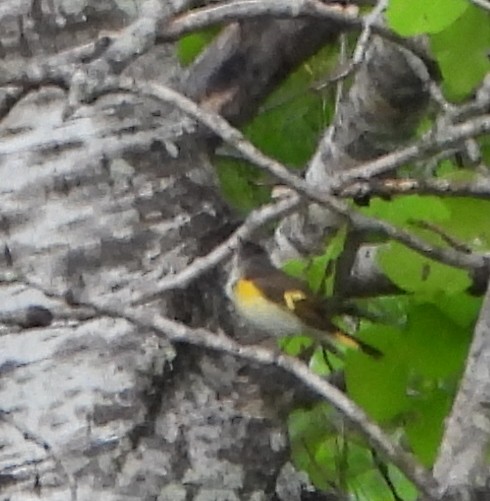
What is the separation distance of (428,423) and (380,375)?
0.21ft

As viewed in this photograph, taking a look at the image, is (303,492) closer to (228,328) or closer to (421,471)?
(228,328)

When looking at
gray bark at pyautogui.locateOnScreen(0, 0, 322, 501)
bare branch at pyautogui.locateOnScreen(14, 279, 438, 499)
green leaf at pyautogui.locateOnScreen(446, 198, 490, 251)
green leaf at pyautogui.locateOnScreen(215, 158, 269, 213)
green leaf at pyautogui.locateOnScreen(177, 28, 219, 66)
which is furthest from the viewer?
green leaf at pyautogui.locateOnScreen(215, 158, 269, 213)

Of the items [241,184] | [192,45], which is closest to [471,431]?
[192,45]

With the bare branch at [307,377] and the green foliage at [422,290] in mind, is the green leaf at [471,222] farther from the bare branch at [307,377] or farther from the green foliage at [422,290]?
the bare branch at [307,377]

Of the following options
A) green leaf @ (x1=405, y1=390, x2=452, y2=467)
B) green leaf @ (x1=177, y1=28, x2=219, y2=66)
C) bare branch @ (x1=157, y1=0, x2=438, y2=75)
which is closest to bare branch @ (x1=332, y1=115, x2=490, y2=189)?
bare branch @ (x1=157, y1=0, x2=438, y2=75)

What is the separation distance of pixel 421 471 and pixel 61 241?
0.36 meters

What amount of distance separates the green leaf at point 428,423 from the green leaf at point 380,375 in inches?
1.1

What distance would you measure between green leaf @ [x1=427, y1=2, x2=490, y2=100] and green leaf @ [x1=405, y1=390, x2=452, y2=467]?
233mm

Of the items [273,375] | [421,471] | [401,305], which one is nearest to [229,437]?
[273,375]

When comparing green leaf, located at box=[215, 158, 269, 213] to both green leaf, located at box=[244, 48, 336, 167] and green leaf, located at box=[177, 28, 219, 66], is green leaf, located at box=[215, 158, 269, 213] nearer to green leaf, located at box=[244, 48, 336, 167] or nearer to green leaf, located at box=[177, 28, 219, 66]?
green leaf, located at box=[244, 48, 336, 167]

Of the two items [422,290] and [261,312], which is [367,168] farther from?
[261,312]

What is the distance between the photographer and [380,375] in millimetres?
769

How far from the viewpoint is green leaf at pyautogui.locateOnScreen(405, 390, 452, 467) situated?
799 millimetres

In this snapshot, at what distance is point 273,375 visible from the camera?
914 mm
